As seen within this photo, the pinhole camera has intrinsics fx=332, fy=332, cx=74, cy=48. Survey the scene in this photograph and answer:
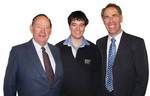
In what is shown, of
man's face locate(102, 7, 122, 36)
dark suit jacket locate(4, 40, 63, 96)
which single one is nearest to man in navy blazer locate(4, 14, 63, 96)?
dark suit jacket locate(4, 40, 63, 96)

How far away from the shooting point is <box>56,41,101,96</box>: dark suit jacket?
11.5 ft

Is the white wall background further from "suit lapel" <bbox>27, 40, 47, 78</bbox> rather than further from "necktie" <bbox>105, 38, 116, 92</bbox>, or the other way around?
"suit lapel" <bbox>27, 40, 47, 78</bbox>

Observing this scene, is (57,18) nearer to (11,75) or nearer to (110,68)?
(110,68)

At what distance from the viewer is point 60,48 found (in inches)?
143

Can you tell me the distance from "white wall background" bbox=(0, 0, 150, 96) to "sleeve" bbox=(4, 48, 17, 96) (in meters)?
0.91

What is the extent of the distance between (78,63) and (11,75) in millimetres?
727

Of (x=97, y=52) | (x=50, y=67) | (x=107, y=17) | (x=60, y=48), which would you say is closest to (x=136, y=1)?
(x=107, y=17)

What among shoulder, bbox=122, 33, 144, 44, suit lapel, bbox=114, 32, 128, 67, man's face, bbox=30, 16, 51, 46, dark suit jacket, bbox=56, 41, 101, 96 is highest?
man's face, bbox=30, 16, 51, 46

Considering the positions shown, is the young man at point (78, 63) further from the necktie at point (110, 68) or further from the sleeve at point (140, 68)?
the sleeve at point (140, 68)

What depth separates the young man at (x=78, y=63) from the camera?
139 inches

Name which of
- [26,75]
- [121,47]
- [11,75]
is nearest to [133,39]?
[121,47]

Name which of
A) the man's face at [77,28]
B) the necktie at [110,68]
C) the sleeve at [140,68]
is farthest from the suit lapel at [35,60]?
the sleeve at [140,68]

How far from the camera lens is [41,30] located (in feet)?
11.1

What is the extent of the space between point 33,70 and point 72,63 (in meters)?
0.47
